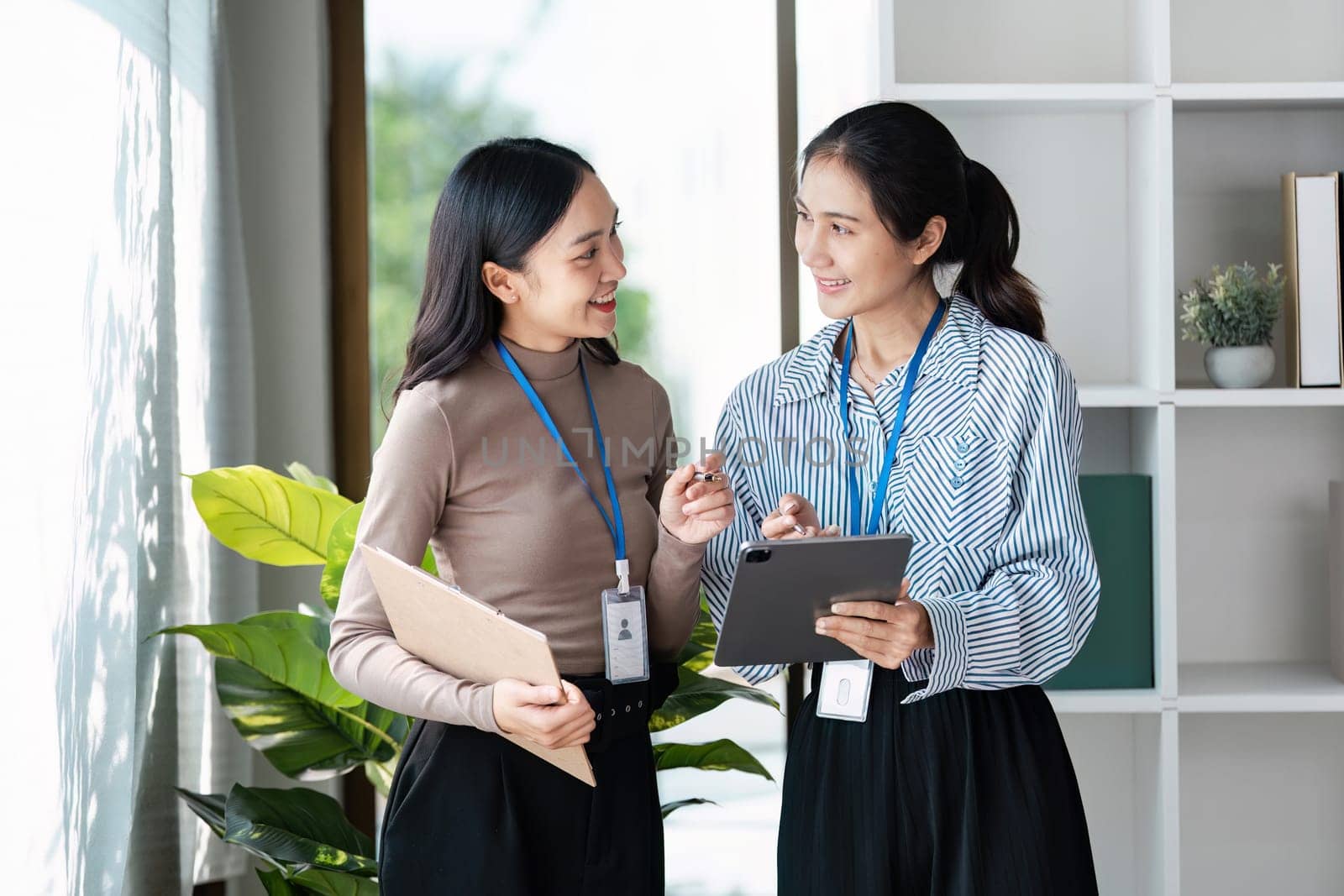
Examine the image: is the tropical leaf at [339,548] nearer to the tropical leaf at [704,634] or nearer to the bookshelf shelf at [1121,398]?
the tropical leaf at [704,634]

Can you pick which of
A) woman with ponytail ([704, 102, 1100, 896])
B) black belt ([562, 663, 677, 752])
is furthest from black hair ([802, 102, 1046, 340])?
black belt ([562, 663, 677, 752])

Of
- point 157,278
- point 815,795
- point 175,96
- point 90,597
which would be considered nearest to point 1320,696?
point 815,795

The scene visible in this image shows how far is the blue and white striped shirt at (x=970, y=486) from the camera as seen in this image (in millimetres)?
1328

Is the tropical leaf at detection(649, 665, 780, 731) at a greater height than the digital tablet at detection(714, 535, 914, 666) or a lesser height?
lesser

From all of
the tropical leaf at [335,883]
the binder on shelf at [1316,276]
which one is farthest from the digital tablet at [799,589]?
the binder on shelf at [1316,276]

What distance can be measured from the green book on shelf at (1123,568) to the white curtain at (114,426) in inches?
63.2

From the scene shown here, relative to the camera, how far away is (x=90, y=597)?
1.66 m

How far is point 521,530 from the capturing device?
1.32 m

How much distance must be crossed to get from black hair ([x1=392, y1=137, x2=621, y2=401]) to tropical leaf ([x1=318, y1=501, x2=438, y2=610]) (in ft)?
1.81

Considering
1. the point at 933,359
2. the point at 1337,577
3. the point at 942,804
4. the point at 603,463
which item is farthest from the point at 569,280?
the point at 1337,577

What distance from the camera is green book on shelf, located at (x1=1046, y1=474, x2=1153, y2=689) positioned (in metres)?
2.04

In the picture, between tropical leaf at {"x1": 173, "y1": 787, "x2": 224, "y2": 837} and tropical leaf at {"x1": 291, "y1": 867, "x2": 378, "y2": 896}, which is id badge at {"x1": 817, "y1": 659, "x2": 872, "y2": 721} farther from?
tropical leaf at {"x1": 173, "y1": 787, "x2": 224, "y2": 837}

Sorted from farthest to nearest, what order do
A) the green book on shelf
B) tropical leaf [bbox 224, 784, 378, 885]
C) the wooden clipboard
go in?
1. the green book on shelf
2. tropical leaf [bbox 224, 784, 378, 885]
3. the wooden clipboard

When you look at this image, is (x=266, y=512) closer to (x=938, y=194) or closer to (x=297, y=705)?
(x=297, y=705)
